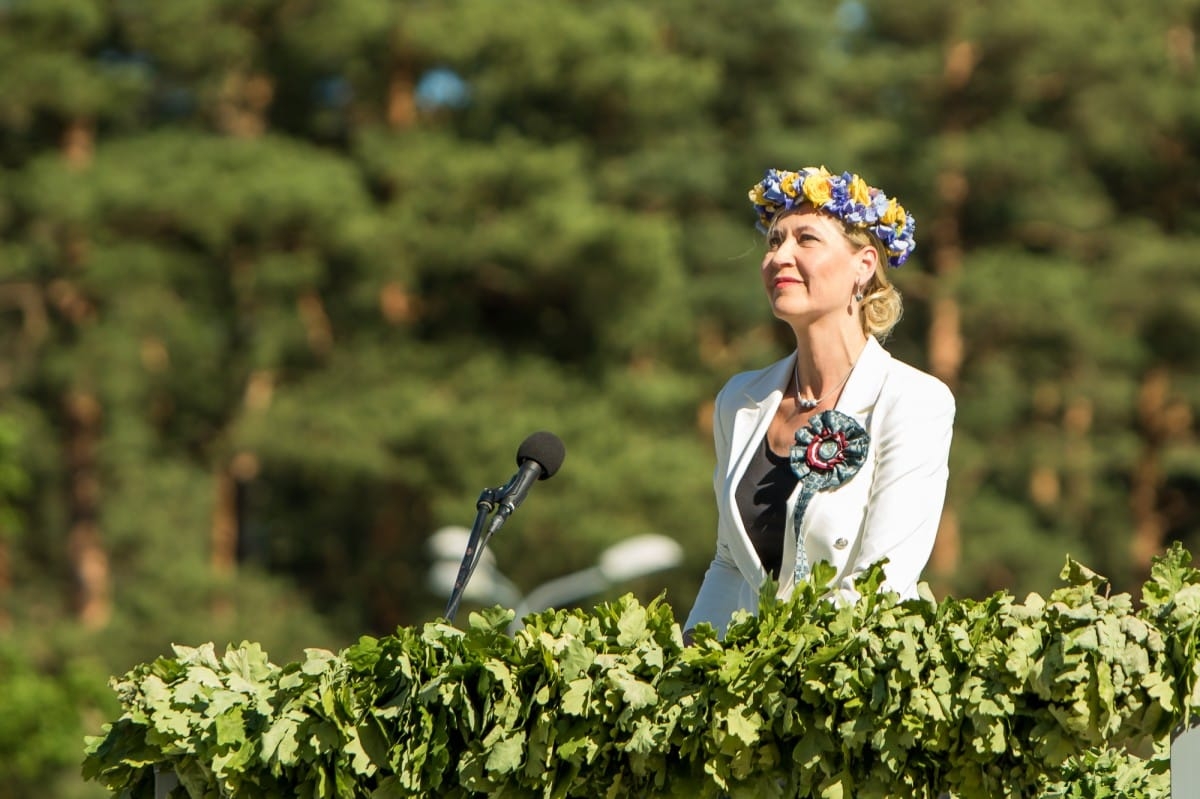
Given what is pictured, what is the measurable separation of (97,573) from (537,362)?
17.7 ft

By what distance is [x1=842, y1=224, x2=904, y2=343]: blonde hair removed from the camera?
530 centimetres

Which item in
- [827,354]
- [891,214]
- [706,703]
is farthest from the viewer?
[891,214]

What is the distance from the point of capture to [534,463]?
516 cm

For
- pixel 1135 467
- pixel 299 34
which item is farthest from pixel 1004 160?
pixel 299 34

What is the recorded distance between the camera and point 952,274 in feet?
92.0

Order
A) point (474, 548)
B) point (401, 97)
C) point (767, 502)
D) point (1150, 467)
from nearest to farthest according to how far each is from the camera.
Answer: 1. point (474, 548)
2. point (767, 502)
3. point (401, 97)
4. point (1150, 467)

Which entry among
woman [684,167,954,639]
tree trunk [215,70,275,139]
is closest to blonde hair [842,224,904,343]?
woman [684,167,954,639]

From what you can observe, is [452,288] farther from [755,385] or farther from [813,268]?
[813,268]

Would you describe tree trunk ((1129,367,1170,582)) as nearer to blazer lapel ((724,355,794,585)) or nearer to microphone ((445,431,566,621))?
blazer lapel ((724,355,794,585))

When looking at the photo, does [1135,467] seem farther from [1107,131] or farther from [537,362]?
[537,362]

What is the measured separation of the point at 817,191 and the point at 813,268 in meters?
0.21

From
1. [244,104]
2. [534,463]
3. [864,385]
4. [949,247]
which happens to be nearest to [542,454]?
[534,463]

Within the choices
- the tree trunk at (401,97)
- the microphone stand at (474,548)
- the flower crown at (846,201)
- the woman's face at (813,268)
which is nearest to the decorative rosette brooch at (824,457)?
the woman's face at (813,268)

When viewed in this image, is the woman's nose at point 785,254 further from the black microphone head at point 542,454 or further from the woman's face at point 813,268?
the black microphone head at point 542,454
